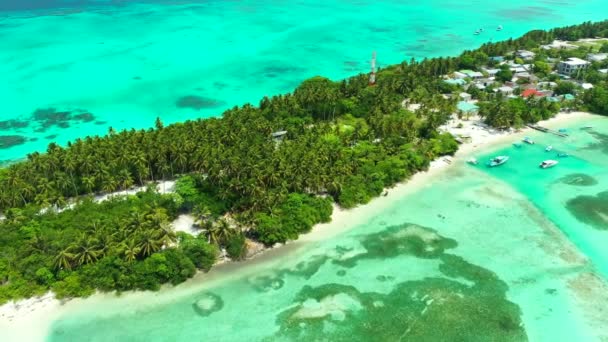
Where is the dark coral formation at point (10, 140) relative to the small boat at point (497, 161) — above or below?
above

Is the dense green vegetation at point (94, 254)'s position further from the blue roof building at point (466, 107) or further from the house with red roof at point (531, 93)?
the house with red roof at point (531, 93)

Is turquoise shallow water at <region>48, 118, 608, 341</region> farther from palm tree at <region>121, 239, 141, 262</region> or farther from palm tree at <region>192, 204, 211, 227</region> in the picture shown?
palm tree at <region>192, 204, 211, 227</region>

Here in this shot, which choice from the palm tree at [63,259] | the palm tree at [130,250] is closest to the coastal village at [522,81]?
the palm tree at [130,250]

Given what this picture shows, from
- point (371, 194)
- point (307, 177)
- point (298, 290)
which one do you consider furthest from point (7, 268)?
point (371, 194)

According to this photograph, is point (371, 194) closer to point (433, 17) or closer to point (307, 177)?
point (307, 177)

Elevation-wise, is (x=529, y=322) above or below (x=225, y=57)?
below

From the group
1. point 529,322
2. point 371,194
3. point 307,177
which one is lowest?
point 529,322

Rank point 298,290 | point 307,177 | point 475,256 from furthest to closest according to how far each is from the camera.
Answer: point 307,177 → point 475,256 → point 298,290
